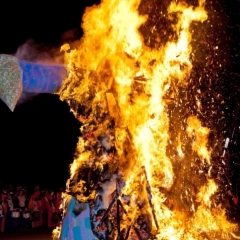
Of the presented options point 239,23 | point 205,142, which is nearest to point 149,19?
point 205,142

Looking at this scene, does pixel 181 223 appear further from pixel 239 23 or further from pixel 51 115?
pixel 51 115

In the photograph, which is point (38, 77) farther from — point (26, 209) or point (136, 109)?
point (26, 209)

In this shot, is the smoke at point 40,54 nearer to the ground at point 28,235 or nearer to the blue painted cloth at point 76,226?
the blue painted cloth at point 76,226

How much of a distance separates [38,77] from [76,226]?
1.56 m

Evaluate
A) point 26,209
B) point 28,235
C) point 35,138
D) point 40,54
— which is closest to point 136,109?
point 40,54

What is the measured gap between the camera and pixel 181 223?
516cm

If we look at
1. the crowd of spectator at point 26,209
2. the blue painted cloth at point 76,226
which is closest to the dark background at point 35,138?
the crowd of spectator at point 26,209

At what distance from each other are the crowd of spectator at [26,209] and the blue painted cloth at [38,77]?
7787mm

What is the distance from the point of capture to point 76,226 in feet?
14.8

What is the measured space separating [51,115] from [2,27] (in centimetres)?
521

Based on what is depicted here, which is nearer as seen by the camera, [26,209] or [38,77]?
[38,77]

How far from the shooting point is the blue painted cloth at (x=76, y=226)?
14.7 ft

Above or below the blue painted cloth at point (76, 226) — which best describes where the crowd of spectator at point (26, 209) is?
below

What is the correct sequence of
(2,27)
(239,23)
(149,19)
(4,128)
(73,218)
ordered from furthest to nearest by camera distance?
(4,128) → (2,27) → (239,23) → (149,19) → (73,218)
